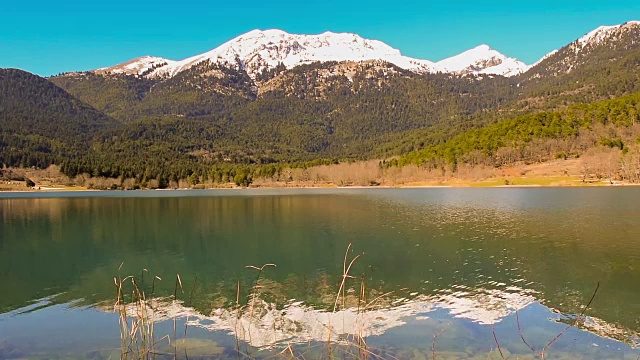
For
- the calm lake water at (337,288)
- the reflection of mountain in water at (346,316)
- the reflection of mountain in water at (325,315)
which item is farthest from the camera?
the reflection of mountain in water at (325,315)

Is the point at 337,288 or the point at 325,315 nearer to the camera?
the point at 325,315

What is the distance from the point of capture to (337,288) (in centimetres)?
2178

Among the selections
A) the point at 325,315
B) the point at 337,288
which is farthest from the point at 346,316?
the point at 337,288

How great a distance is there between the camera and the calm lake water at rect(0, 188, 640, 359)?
46.7ft

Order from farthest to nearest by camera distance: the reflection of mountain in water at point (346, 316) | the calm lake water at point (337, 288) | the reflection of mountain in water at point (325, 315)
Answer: the reflection of mountain in water at point (325, 315), the reflection of mountain in water at point (346, 316), the calm lake water at point (337, 288)

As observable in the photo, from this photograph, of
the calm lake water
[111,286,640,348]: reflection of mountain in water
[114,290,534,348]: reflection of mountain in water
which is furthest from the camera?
[114,290,534,348]: reflection of mountain in water

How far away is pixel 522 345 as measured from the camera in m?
14.0

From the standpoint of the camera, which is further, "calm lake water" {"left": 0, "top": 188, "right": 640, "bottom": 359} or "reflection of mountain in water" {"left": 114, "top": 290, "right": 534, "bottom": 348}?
"reflection of mountain in water" {"left": 114, "top": 290, "right": 534, "bottom": 348}

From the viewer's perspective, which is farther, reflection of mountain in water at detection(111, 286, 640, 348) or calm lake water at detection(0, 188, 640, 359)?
reflection of mountain in water at detection(111, 286, 640, 348)

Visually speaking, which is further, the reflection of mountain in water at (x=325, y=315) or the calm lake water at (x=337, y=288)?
the reflection of mountain in water at (x=325, y=315)

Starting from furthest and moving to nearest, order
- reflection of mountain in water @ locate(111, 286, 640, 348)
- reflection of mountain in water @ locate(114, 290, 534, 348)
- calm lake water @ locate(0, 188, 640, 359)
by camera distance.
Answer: reflection of mountain in water @ locate(114, 290, 534, 348) → reflection of mountain in water @ locate(111, 286, 640, 348) → calm lake water @ locate(0, 188, 640, 359)

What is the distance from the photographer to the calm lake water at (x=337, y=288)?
14.2 meters

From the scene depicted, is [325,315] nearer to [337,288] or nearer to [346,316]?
[346,316]

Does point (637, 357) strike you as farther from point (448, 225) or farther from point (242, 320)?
point (448, 225)
